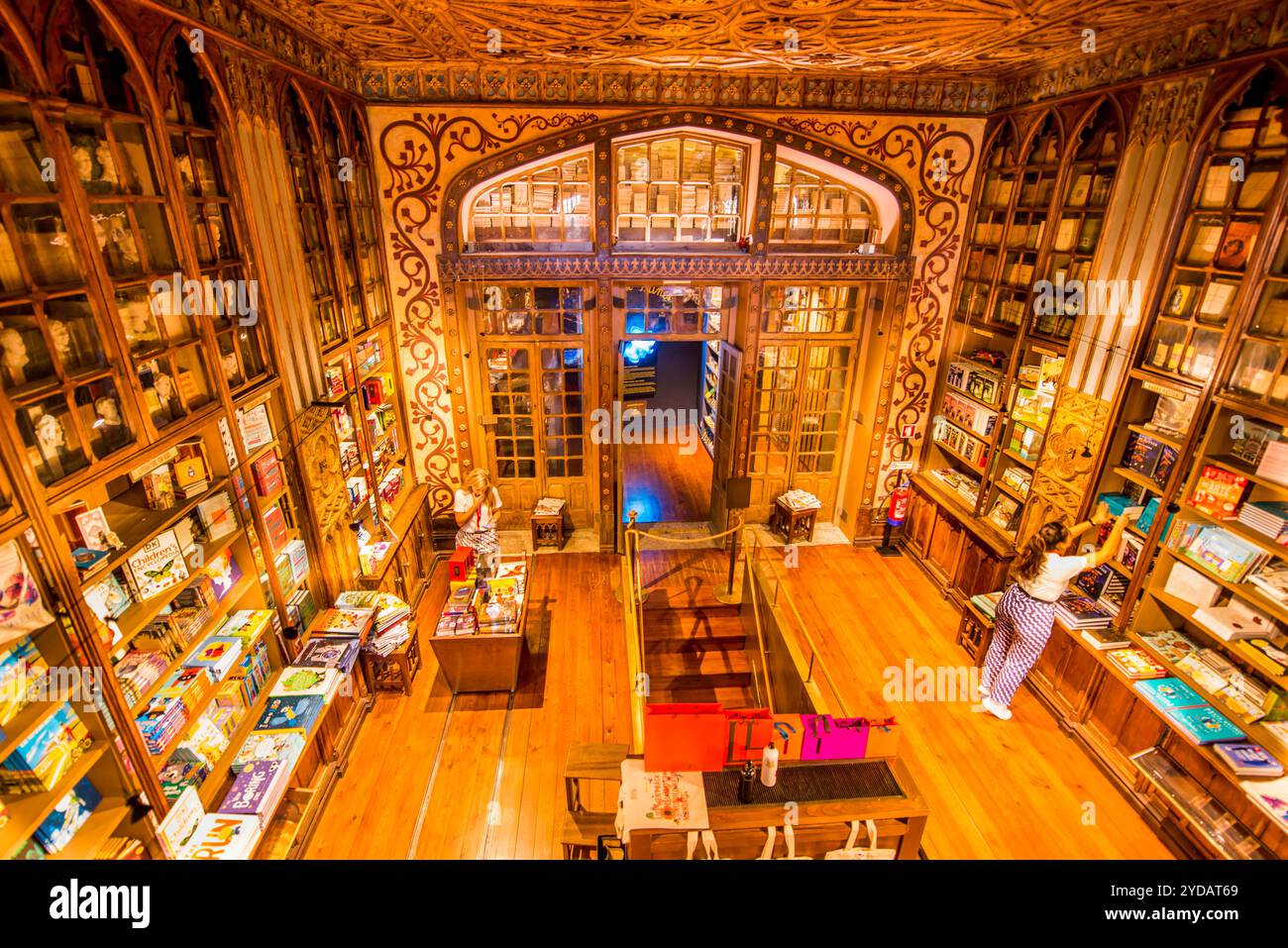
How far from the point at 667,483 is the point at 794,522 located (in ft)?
7.95

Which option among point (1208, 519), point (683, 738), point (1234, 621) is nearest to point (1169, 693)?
point (1234, 621)

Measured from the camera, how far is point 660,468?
10.1 meters

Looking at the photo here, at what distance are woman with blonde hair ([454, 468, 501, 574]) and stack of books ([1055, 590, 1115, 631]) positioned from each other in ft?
16.1

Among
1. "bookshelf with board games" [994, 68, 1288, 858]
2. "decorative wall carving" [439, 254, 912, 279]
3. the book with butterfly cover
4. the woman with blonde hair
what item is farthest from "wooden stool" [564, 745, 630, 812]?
"decorative wall carving" [439, 254, 912, 279]

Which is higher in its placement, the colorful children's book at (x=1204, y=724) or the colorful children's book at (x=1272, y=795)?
the colorful children's book at (x=1204, y=724)

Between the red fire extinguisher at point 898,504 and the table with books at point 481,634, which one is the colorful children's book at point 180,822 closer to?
the table with books at point 481,634

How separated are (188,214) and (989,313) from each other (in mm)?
6688

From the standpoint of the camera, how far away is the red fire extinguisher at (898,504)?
745cm

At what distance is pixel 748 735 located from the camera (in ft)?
10.8

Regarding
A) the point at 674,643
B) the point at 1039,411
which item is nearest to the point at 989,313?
the point at 1039,411

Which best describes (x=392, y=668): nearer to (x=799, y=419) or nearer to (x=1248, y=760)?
(x=799, y=419)

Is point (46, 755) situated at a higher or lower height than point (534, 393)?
lower

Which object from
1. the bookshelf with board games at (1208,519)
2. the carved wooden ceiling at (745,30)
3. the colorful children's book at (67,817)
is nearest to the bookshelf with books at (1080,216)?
the carved wooden ceiling at (745,30)

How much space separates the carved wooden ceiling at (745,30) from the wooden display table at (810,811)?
14.5 ft
